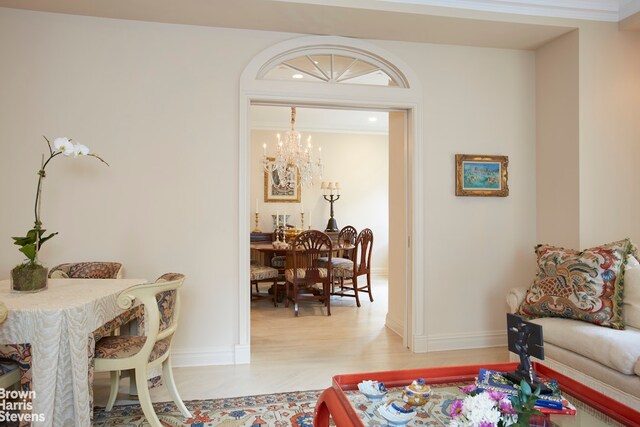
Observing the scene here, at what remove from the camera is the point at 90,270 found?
3006mm

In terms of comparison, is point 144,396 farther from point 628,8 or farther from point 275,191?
point 275,191

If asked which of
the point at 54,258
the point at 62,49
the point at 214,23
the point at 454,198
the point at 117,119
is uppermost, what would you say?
the point at 214,23

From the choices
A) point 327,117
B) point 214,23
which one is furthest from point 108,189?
point 327,117

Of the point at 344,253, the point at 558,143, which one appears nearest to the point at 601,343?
the point at 558,143

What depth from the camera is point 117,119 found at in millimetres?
3359

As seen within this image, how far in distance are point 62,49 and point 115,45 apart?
0.38 metres

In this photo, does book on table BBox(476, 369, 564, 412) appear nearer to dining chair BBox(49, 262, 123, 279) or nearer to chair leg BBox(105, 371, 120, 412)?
chair leg BBox(105, 371, 120, 412)

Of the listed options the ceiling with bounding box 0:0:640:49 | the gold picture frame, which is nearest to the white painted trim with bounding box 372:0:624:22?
the ceiling with bounding box 0:0:640:49

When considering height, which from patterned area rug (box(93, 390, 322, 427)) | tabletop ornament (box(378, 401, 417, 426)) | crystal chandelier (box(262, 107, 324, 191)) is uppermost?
crystal chandelier (box(262, 107, 324, 191))

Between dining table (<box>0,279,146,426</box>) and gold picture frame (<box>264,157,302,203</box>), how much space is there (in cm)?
592

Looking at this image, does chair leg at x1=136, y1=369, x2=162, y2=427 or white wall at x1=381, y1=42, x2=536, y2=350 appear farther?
white wall at x1=381, y1=42, x2=536, y2=350

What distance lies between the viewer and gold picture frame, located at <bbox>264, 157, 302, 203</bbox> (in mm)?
7848

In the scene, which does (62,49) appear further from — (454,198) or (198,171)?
(454,198)

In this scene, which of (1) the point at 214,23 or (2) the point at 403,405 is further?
(1) the point at 214,23
